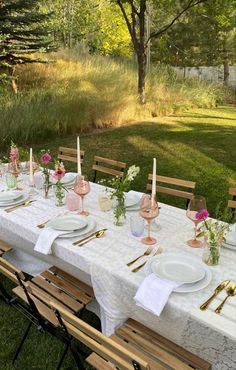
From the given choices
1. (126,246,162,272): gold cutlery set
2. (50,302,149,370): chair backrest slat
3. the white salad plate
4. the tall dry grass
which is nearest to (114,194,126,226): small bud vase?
(126,246,162,272): gold cutlery set

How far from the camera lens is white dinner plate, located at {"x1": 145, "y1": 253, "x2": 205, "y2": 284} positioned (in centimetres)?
195

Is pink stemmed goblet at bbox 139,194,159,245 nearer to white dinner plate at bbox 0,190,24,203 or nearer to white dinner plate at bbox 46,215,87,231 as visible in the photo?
white dinner plate at bbox 46,215,87,231

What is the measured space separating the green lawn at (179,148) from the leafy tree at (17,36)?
480 centimetres

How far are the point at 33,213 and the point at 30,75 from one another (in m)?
10.7

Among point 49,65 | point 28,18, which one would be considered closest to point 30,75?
point 49,65

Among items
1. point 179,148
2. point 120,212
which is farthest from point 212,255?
point 179,148

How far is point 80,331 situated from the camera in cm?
177

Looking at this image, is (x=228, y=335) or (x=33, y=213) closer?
(x=228, y=335)

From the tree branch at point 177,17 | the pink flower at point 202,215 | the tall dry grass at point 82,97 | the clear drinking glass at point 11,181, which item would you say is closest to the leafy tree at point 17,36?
the tall dry grass at point 82,97

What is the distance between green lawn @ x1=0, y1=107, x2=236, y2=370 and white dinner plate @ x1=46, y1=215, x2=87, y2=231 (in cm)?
96

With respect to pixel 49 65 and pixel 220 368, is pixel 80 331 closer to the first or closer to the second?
pixel 220 368

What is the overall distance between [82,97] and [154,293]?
8.24 metres

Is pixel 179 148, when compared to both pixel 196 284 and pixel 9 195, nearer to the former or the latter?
pixel 9 195

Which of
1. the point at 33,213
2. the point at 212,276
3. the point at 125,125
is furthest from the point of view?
the point at 125,125
